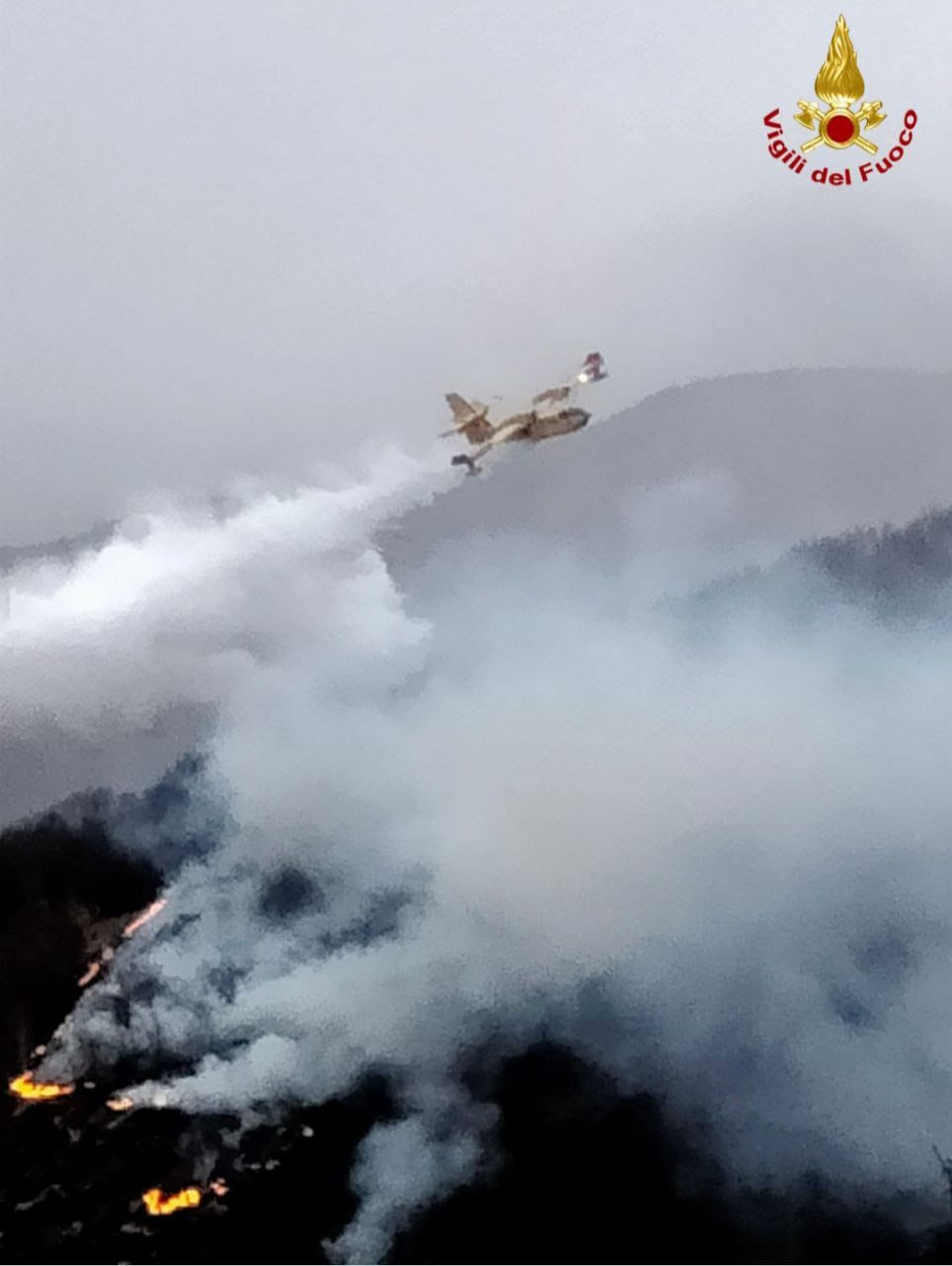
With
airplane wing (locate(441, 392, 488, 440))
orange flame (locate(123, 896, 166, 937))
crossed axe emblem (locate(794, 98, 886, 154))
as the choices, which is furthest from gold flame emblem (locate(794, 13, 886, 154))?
orange flame (locate(123, 896, 166, 937))

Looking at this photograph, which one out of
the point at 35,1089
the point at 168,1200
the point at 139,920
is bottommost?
the point at 168,1200

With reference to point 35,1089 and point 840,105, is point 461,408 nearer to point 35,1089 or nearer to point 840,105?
point 840,105

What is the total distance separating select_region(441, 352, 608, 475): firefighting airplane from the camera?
1115 inches

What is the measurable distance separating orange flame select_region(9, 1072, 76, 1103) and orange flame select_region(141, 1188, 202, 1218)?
684 cm

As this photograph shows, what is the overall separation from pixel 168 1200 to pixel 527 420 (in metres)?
38.0

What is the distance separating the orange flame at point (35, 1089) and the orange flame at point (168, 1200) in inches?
269

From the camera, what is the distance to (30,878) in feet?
133

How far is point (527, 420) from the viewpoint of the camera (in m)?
28.4

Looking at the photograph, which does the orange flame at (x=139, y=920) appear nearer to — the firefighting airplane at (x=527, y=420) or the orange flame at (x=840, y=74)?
the firefighting airplane at (x=527, y=420)

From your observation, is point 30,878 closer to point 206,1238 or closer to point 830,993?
point 206,1238

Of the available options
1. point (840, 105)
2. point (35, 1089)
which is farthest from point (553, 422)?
point (35, 1089)

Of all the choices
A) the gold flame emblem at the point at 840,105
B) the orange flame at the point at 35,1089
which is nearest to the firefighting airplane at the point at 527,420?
the gold flame emblem at the point at 840,105

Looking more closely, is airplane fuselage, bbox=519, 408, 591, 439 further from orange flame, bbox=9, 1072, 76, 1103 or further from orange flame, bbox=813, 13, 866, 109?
orange flame, bbox=9, 1072, 76, 1103

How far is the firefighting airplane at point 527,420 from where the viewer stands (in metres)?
28.3
